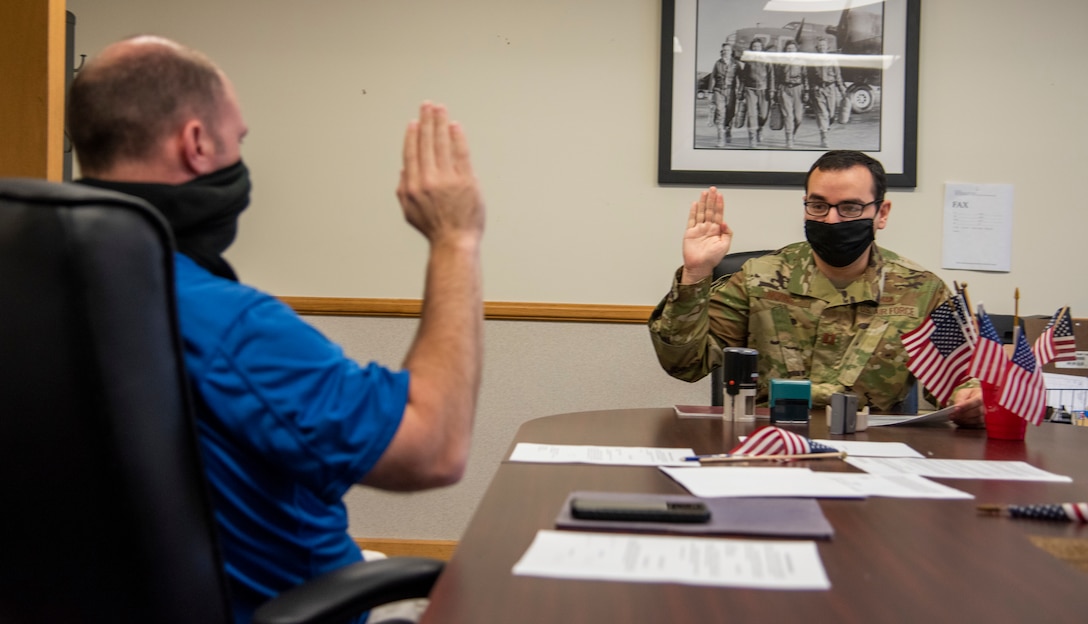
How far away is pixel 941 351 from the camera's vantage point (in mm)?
1901

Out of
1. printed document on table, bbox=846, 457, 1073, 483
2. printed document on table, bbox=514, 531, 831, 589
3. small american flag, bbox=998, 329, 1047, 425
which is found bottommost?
printed document on table, bbox=846, 457, 1073, 483

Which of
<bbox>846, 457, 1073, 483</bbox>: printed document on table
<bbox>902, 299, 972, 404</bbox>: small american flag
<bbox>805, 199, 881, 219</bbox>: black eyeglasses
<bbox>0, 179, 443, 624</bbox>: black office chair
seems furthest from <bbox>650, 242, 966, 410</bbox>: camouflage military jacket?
<bbox>0, 179, 443, 624</bbox>: black office chair

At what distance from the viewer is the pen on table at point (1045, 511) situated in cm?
107

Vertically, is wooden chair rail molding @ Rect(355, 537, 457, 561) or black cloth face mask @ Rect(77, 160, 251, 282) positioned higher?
black cloth face mask @ Rect(77, 160, 251, 282)

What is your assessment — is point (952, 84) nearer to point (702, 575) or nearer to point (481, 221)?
point (481, 221)

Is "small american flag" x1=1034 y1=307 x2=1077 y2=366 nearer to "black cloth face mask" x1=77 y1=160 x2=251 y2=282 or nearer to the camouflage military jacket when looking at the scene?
the camouflage military jacket

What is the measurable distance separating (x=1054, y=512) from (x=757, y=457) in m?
0.44

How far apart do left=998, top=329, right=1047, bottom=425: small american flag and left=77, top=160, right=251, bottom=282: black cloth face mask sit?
1.41 m

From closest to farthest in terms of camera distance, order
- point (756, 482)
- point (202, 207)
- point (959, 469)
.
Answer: point (202, 207) → point (756, 482) → point (959, 469)

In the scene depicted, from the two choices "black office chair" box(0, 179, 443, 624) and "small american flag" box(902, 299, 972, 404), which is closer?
"black office chair" box(0, 179, 443, 624)

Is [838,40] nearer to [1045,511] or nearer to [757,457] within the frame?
[757,457]

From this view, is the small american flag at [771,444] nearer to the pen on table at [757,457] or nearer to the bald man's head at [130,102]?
the pen on table at [757,457]

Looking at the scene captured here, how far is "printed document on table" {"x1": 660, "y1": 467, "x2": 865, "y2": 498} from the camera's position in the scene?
1158mm

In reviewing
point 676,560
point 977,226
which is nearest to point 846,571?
point 676,560
